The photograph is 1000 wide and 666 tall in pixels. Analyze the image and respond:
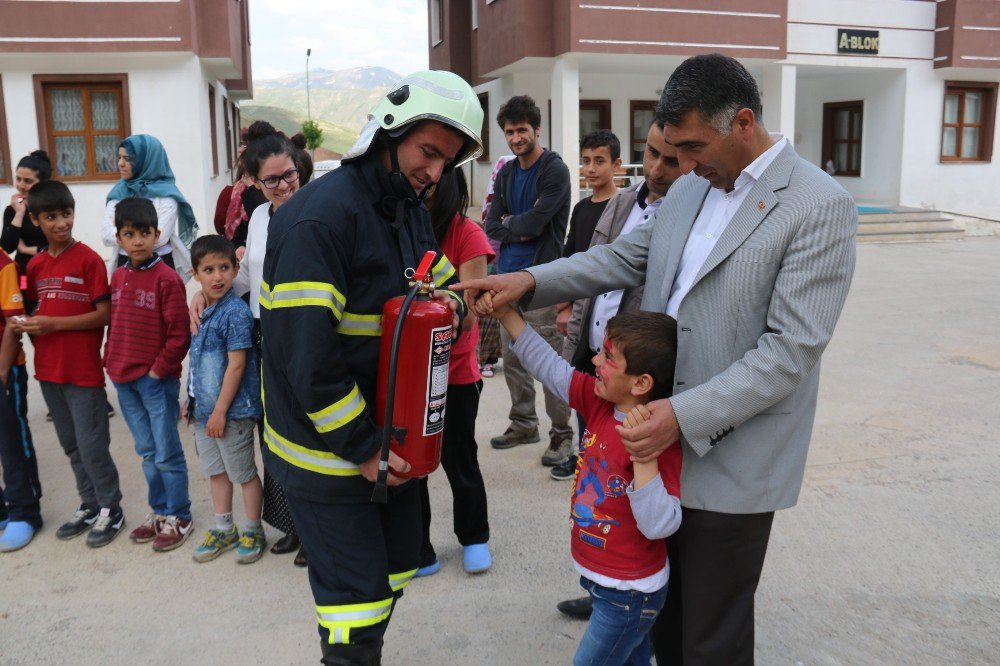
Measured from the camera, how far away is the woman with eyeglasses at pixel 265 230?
3.65 metres

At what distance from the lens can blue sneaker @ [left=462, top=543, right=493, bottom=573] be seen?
3.63 m

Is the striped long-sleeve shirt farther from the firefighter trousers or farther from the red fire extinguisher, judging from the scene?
the red fire extinguisher

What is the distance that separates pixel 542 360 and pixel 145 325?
210 cm

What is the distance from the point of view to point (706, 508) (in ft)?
7.11

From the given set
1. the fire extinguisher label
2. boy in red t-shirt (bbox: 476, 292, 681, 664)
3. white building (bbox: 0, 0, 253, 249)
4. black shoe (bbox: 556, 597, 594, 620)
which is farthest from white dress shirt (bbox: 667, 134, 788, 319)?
white building (bbox: 0, 0, 253, 249)

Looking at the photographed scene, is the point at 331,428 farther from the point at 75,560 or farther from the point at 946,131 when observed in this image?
the point at 946,131


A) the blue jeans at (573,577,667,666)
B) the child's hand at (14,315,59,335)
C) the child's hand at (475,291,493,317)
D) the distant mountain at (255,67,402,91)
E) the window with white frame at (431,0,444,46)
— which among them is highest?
the distant mountain at (255,67,402,91)

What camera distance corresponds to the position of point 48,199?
3.78 m

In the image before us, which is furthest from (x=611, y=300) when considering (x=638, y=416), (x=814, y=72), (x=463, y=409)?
(x=814, y=72)

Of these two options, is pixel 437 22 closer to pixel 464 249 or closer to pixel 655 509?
pixel 464 249

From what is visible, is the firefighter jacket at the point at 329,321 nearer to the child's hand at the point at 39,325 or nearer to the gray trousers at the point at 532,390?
the child's hand at the point at 39,325

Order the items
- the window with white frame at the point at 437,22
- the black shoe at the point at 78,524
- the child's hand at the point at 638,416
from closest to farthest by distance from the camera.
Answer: the child's hand at the point at 638,416 < the black shoe at the point at 78,524 < the window with white frame at the point at 437,22

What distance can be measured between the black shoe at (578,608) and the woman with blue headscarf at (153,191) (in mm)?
2786

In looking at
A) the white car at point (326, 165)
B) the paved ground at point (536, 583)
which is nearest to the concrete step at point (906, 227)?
the white car at point (326, 165)
